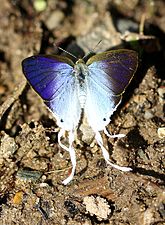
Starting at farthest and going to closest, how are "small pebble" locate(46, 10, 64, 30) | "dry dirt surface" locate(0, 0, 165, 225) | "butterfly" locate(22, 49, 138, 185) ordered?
"small pebble" locate(46, 10, 64, 30) → "butterfly" locate(22, 49, 138, 185) → "dry dirt surface" locate(0, 0, 165, 225)

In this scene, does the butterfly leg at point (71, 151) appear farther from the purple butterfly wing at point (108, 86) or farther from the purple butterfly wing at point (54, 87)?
the purple butterfly wing at point (108, 86)

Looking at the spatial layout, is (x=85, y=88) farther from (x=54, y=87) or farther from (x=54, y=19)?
(x=54, y=19)

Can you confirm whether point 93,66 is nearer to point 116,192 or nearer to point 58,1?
point 116,192

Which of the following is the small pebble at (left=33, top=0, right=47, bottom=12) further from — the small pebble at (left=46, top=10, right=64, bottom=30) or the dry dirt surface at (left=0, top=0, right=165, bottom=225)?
the dry dirt surface at (left=0, top=0, right=165, bottom=225)

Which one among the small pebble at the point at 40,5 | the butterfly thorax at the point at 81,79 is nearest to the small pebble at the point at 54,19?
the small pebble at the point at 40,5

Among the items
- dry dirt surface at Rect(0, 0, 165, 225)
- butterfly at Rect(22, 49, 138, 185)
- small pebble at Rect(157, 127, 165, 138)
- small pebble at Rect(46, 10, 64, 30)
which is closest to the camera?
dry dirt surface at Rect(0, 0, 165, 225)

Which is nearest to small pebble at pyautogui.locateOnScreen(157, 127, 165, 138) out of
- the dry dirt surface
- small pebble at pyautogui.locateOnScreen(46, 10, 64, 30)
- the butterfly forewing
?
the dry dirt surface

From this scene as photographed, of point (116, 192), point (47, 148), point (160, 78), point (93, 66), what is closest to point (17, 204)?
point (47, 148)
